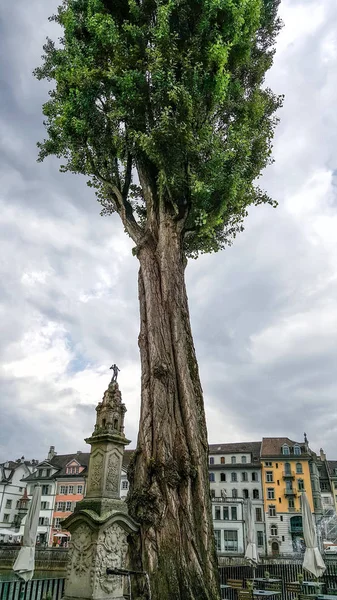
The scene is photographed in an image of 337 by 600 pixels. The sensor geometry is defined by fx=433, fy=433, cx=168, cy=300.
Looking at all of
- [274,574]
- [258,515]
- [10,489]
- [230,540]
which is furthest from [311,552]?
[10,489]

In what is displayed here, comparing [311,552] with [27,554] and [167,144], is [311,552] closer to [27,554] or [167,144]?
[27,554]

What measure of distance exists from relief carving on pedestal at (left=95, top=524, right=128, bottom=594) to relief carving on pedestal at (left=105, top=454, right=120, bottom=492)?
501 mm

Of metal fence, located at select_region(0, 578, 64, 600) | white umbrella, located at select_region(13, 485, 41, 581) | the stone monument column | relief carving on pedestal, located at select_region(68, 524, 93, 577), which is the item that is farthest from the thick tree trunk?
white umbrella, located at select_region(13, 485, 41, 581)

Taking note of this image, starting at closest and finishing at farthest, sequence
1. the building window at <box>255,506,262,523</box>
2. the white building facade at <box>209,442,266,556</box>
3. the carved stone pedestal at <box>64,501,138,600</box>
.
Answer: the carved stone pedestal at <box>64,501,138,600</box>, the white building facade at <box>209,442,266,556</box>, the building window at <box>255,506,262,523</box>

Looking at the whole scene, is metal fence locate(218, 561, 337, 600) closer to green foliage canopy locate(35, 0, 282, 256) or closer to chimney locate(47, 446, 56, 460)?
green foliage canopy locate(35, 0, 282, 256)

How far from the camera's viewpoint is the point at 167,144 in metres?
10.4

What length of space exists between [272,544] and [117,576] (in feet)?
138

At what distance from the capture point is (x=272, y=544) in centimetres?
4153

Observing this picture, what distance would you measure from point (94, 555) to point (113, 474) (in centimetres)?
105

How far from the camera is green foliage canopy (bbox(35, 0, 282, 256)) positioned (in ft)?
34.1

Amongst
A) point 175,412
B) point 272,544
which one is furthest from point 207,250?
point 272,544

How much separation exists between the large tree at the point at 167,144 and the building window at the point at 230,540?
3673 cm

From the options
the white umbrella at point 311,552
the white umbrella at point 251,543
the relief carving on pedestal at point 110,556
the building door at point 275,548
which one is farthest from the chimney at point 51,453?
the relief carving on pedestal at point 110,556

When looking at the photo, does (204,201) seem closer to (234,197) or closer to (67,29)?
(234,197)
